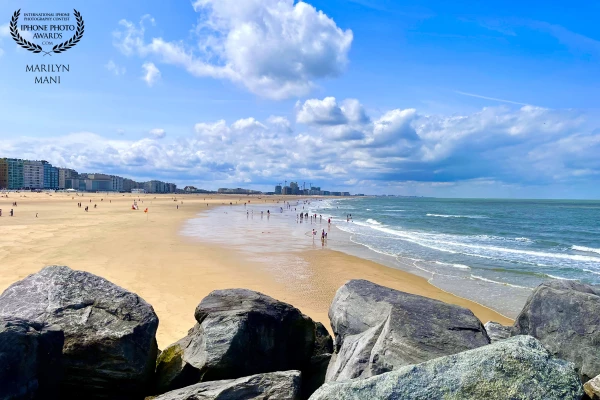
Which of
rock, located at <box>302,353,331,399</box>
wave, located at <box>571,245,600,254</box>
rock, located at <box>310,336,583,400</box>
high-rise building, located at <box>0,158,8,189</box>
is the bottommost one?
wave, located at <box>571,245,600,254</box>

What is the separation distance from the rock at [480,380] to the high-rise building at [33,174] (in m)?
226

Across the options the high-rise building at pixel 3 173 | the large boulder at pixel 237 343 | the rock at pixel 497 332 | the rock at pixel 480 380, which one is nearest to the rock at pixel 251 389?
the large boulder at pixel 237 343

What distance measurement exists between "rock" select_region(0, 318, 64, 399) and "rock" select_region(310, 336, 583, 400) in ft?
12.0

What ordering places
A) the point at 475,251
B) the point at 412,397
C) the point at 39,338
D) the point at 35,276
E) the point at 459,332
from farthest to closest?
the point at 475,251 → the point at 35,276 → the point at 459,332 → the point at 39,338 → the point at 412,397

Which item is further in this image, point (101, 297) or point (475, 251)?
point (475, 251)

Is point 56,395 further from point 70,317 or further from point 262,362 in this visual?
point 262,362

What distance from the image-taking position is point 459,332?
5.38m

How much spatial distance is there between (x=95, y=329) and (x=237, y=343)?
2.09 metres

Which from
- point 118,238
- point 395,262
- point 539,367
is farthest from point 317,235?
point 539,367

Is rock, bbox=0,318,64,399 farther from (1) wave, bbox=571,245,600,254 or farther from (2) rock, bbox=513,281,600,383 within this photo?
(1) wave, bbox=571,245,600,254

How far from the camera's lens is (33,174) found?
19388cm

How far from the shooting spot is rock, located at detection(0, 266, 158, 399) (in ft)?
18.2

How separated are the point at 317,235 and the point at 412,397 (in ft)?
123

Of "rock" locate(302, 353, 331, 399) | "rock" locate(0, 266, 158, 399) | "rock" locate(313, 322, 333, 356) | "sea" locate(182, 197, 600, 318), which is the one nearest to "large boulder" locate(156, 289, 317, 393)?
"rock" locate(302, 353, 331, 399)
